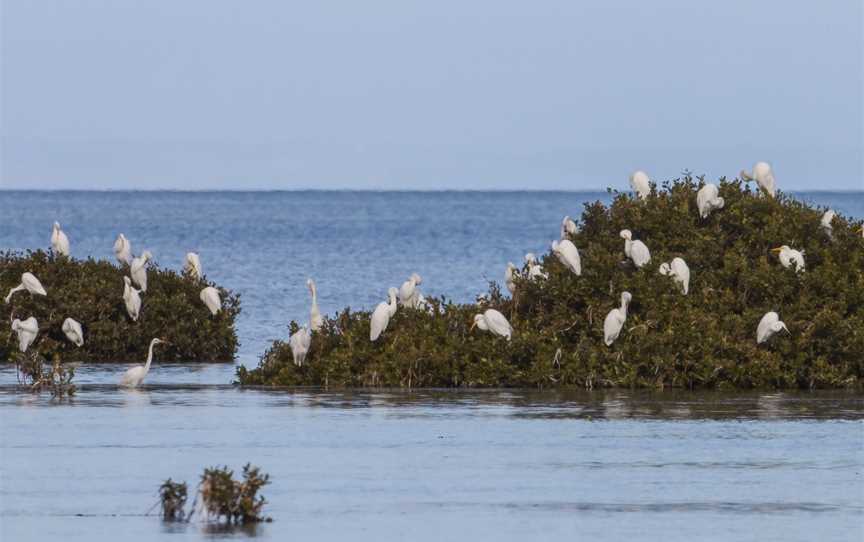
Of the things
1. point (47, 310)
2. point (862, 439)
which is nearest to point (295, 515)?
point (862, 439)

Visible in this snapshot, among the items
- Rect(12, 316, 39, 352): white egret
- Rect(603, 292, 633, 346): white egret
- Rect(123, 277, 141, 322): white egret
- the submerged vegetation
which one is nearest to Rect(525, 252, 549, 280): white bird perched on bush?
Rect(603, 292, 633, 346): white egret

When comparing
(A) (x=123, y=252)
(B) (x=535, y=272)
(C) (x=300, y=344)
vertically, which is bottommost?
(C) (x=300, y=344)

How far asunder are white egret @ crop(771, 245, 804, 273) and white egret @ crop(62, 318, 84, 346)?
28.3ft

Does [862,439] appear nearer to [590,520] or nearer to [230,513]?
[590,520]

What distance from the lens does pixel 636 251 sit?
20.3 m

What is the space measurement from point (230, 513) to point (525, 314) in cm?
924

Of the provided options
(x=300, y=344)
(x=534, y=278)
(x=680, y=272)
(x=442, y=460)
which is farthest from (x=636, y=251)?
(x=442, y=460)

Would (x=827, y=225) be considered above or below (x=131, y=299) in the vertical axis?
above

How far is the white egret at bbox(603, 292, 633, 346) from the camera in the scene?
759 inches

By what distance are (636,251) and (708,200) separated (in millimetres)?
1135

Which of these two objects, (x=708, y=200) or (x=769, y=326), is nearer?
(x=769, y=326)

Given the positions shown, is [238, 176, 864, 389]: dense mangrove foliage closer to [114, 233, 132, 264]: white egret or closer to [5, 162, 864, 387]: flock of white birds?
[5, 162, 864, 387]: flock of white birds

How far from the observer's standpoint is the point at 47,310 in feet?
77.6

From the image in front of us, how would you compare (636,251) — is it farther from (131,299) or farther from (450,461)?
(131,299)
